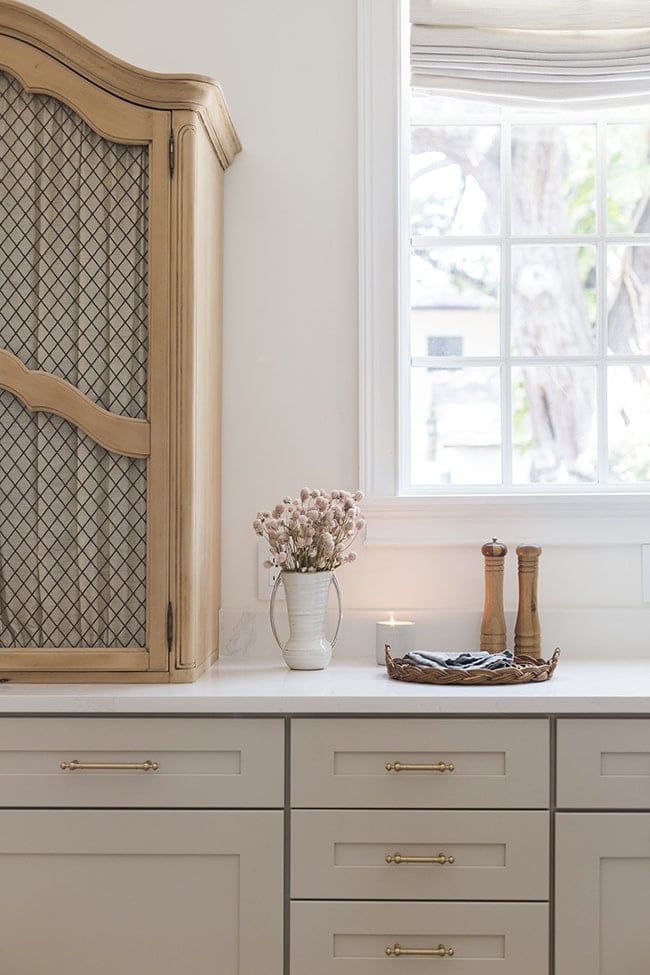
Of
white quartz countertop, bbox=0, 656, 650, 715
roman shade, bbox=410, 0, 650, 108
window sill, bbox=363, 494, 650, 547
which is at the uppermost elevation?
roman shade, bbox=410, 0, 650, 108

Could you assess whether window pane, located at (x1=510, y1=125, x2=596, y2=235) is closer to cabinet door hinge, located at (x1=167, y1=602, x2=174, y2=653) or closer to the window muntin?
the window muntin

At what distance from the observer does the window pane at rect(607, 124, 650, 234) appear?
2.66 m

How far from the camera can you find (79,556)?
2102 millimetres

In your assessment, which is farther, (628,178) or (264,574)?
(628,178)
